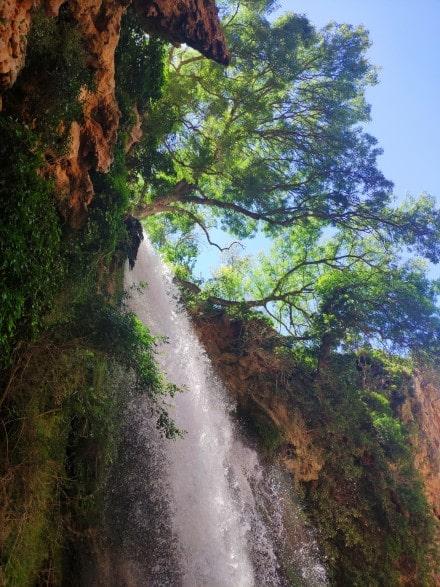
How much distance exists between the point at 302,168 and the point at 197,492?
11.8 m

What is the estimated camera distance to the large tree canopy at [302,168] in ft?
51.3

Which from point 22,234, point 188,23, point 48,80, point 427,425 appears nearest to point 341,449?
point 427,425

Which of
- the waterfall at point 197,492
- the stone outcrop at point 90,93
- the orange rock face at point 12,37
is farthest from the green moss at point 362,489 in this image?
the orange rock face at point 12,37

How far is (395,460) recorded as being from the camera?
1574 centimetres

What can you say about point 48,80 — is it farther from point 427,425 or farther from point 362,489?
point 427,425

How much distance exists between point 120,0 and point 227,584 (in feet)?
44.4

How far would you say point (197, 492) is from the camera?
12.2 meters

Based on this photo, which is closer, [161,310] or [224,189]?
[161,310]

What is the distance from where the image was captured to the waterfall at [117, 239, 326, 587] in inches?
437

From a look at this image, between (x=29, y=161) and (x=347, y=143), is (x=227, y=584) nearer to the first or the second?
(x=29, y=161)

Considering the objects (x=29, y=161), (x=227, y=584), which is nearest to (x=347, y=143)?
(x=29, y=161)

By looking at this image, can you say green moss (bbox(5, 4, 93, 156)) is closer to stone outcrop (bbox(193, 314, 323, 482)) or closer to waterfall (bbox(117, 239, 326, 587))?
waterfall (bbox(117, 239, 326, 587))

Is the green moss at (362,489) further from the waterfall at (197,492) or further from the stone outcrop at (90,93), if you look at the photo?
the stone outcrop at (90,93)

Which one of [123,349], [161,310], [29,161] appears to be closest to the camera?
[29,161]
